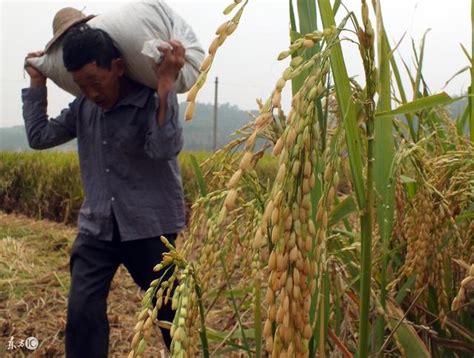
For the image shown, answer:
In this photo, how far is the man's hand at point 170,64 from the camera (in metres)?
2.34

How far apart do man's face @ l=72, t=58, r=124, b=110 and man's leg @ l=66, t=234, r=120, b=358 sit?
0.57 metres

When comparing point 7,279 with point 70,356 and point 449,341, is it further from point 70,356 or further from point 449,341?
point 449,341

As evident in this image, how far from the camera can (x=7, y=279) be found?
13.4ft

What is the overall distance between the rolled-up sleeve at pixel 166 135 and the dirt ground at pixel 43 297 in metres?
0.81

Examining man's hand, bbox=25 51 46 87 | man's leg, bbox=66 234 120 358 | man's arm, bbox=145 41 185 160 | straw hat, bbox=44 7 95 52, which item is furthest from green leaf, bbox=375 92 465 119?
man's hand, bbox=25 51 46 87

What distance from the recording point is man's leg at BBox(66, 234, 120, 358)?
2518 mm

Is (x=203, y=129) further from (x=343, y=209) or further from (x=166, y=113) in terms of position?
(x=343, y=209)

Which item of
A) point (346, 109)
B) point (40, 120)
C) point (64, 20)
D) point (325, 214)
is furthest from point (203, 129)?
point (325, 214)

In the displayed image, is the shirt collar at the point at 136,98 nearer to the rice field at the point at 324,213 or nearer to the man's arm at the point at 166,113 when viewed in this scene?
the man's arm at the point at 166,113

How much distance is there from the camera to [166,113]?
2424mm

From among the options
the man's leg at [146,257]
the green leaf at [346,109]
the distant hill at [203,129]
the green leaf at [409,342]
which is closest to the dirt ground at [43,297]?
the man's leg at [146,257]

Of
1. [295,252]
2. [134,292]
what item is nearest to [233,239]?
[295,252]

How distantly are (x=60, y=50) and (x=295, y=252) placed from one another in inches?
95.1

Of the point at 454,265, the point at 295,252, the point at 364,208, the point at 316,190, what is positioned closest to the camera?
the point at 295,252
